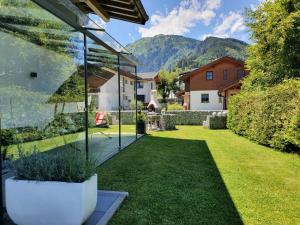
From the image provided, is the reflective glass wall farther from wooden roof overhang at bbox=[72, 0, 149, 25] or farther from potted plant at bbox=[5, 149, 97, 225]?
potted plant at bbox=[5, 149, 97, 225]

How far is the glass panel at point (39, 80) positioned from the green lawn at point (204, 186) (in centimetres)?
119

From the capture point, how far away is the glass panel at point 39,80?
4.15 m

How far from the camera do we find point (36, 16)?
432cm

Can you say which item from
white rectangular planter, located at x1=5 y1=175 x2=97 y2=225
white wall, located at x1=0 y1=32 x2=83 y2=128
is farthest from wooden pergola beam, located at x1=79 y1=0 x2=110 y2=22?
white rectangular planter, located at x1=5 y1=175 x2=97 y2=225

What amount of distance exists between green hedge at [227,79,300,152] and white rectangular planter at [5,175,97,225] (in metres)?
5.92

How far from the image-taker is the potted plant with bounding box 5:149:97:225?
2.38 metres

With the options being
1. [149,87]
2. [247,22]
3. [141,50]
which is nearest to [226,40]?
[141,50]

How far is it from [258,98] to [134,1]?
702 centimetres

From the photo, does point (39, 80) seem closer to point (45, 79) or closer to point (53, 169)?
point (45, 79)

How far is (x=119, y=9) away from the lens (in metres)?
4.22

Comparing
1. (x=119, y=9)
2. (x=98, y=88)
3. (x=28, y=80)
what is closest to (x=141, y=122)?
(x=98, y=88)

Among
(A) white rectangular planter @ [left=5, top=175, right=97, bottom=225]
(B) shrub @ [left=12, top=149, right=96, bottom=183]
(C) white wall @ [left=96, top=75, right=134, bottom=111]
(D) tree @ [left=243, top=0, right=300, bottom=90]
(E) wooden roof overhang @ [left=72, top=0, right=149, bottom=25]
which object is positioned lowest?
(A) white rectangular planter @ [left=5, top=175, right=97, bottom=225]

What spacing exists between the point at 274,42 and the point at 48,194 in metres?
12.2

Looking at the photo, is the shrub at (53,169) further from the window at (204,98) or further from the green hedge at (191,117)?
the window at (204,98)
